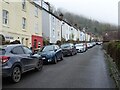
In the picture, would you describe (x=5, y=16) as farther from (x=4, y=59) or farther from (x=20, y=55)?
(x=4, y=59)

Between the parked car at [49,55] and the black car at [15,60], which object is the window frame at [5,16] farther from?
the black car at [15,60]

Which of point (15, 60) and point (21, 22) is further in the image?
point (21, 22)

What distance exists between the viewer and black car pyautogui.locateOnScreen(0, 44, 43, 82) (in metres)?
8.89

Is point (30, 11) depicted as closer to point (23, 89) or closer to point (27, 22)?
point (27, 22)

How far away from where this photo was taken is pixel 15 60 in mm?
9367

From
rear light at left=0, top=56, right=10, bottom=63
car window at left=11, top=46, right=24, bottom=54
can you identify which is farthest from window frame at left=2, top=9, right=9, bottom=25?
rear light at left=0, top=56, right=10, bottom=63

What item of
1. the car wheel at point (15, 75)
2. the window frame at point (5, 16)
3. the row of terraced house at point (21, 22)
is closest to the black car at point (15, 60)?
the car wheel at point (15, 75)

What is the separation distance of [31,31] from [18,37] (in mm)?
4847

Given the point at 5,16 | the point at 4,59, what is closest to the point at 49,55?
the point at 4,59

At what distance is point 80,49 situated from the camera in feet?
122

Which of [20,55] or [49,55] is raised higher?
[20,55]

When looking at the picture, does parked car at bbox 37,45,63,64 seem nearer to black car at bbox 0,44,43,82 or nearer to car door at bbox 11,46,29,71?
black car at bbox 0,44,43,82

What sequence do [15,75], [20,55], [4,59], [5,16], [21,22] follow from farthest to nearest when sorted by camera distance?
1. [21,22]
2. [5,16]
3. [20,55]
4. [15,75]
5. [4,59]

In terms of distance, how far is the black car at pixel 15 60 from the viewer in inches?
350
